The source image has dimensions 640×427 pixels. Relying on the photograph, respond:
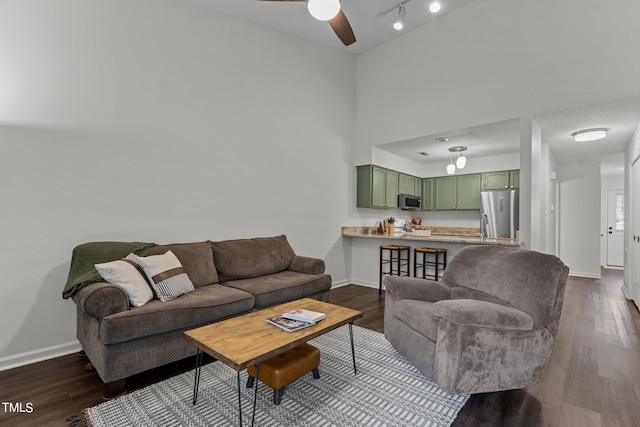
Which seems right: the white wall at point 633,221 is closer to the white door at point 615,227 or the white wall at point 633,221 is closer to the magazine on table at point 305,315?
the white door at point 615,227

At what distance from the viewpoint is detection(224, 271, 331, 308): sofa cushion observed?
2986 millimetres

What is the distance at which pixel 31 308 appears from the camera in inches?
101

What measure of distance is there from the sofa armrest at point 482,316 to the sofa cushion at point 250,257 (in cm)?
213

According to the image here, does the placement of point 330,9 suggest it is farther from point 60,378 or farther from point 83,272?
point 60,378

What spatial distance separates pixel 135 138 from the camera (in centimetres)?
310

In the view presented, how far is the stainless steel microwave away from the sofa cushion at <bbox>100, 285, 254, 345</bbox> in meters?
4.08

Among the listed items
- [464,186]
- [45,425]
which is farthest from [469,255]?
[464,186]

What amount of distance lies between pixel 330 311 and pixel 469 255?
1366 millimetres

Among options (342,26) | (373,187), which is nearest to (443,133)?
(373,187)

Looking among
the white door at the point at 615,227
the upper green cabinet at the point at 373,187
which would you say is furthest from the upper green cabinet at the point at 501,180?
the white door at the point at 615,227

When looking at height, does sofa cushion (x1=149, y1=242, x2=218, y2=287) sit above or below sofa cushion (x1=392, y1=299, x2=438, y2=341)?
above

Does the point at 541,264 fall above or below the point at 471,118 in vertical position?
below

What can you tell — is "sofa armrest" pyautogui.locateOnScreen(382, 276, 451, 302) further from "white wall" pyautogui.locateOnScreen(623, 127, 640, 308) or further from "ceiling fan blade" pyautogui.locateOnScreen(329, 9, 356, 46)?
"white wall" pyautogui.locateOnScreen(623, 127, 640, 308)

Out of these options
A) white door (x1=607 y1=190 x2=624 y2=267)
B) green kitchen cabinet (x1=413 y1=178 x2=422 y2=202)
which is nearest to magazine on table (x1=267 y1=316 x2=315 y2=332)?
green kitchen cabinet (x1=413 y1=178 x2=422 y2=202)
